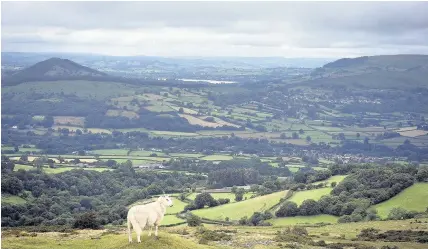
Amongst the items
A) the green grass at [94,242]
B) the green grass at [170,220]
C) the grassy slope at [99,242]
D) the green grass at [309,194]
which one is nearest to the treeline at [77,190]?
the green grass at [170,220]

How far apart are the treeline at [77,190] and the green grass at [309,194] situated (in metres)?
26.6

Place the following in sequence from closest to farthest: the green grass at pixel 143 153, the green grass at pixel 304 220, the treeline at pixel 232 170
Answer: the green grass at pixel 304 220, the treeline at pixel 232 170, the green grass at pixel 143 153

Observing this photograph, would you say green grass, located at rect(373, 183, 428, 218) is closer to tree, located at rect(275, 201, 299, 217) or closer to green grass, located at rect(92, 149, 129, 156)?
tree, located at rect(275, 201, 299, 217)

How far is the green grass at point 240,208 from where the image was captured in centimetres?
7938

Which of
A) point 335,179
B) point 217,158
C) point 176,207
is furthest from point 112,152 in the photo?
point 335,179

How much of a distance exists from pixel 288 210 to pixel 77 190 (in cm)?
5508

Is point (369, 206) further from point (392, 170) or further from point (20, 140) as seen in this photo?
Answer: point (20, 140)

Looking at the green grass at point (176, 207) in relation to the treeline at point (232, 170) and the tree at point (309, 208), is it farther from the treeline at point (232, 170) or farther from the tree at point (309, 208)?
the treeline at point (232, 170)

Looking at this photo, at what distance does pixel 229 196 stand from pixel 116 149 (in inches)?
3541

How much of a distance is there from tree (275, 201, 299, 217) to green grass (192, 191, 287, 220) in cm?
489

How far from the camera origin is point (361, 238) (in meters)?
41.8

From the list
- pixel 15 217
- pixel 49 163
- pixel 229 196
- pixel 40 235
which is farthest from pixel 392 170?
pixel 49 163

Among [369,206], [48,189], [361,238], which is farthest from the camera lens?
[48,189]

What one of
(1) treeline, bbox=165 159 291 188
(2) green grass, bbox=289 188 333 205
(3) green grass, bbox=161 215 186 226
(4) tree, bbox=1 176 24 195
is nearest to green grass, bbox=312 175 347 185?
(2) green grass, bbox=289 188 333 205
